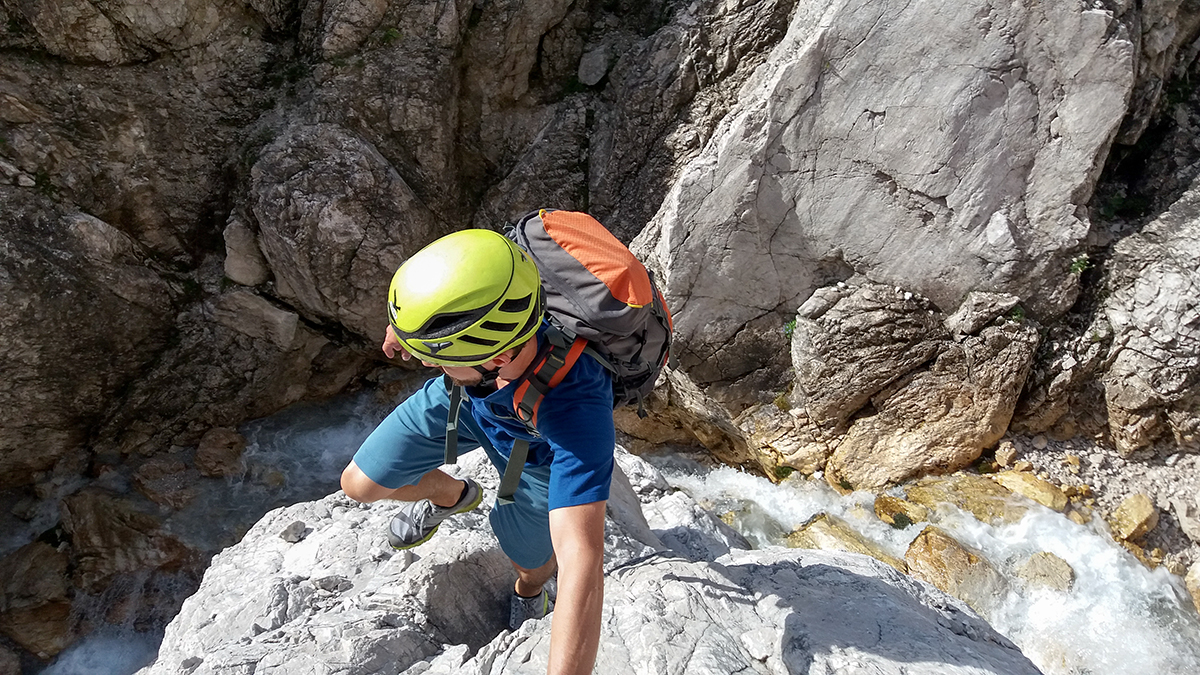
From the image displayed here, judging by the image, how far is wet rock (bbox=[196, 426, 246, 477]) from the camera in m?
8.64

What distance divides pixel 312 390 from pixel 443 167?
3.89 metres

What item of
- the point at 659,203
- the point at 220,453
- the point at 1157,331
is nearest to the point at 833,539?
the point at 1157,331

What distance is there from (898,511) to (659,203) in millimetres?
4461

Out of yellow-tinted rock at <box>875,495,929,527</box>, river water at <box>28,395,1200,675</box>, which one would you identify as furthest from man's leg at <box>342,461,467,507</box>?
yellow-tinted rock at <box>875,495,929,527</box>

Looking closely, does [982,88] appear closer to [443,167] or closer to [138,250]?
[443,167]

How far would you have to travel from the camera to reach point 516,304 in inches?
87.7

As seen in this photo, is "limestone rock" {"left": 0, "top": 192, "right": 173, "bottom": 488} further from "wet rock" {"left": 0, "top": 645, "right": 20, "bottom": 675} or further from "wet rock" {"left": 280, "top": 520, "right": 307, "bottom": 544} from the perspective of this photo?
"wet rock" {"left": 280, "top": 520, "right": 307, "bottom": 544}

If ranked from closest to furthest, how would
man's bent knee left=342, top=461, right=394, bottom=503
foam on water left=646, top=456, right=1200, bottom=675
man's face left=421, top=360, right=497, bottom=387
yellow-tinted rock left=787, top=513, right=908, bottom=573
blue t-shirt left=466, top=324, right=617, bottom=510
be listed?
1. blue t-shirt left=466, top=324, right=617, bottom=510
2. man's face left=421, top=360, right=497, bottom=387
3. man's bent knee left=342, top=461, right=394, bottom=503
4. foam on water left=646, top=456, right=1200, bottom=675
5. yellow-tinted rock left=787, top=513, right=908, bottom=573

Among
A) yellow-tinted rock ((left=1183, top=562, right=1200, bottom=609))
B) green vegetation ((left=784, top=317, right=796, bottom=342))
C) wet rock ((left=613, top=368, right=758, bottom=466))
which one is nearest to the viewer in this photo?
yellow-tinted rock ((left=1183, top=562, right=1200, bottom=609))

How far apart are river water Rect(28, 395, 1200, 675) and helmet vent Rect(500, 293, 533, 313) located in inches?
208

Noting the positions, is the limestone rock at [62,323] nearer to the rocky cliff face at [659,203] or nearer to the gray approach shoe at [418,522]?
the rocky cliff face at [659,203]

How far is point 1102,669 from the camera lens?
5121 mm

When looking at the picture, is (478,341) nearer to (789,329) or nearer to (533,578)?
(533,578)

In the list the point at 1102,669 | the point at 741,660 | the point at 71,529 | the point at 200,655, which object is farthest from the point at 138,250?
the point at 1102,669
